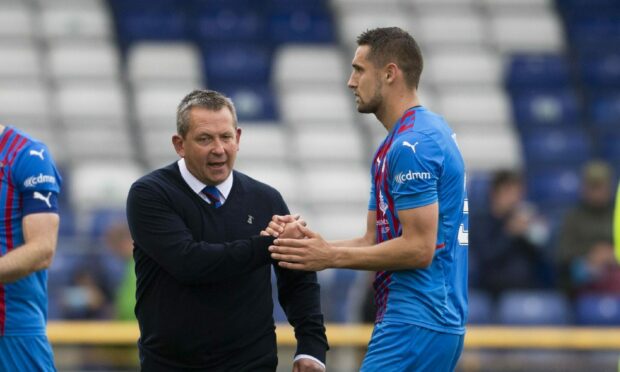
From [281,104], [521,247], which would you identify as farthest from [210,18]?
[521,247]

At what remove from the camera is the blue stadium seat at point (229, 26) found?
45.8 feet

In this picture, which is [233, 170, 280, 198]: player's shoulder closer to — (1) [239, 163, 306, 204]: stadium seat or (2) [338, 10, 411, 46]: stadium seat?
(1) [239, 163, 306, 204]: stadium seat

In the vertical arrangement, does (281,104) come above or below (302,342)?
above

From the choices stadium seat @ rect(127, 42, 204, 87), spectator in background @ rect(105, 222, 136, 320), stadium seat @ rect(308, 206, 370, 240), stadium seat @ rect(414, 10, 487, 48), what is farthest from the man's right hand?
stadium seat @ rect(414, 10, 487, 48)

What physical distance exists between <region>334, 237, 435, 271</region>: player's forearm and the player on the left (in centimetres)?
118

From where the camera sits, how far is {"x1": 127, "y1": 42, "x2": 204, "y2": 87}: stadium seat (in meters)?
13.5

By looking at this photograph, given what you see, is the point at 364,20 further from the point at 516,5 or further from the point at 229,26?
the point at 516,5

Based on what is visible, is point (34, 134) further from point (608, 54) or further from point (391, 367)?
point (391, 367)

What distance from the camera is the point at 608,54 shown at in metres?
13.9

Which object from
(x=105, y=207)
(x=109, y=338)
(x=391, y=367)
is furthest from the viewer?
(x=105, y=207)

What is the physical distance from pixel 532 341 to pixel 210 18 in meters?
7.08

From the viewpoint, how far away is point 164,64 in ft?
44.9

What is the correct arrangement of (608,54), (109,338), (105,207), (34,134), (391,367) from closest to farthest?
(391,367), (109,338), (105,207), (34,134), (608,54)

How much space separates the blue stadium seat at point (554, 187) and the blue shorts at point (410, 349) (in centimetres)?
708
